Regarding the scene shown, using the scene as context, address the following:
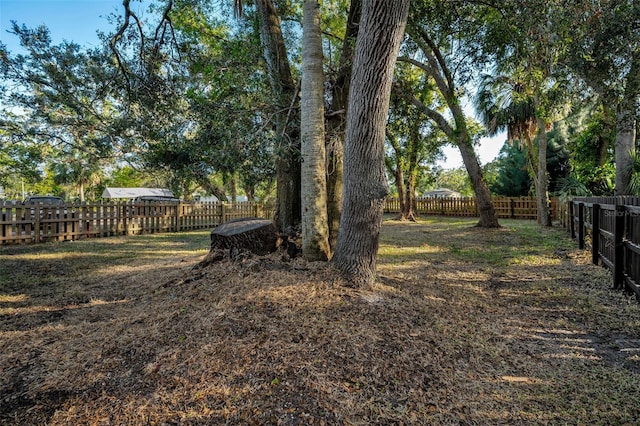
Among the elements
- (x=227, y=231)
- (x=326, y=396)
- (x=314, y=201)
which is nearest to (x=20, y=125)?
(x=227, y=231)

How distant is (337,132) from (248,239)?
2.26 meters

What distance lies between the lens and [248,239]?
16.3 ft

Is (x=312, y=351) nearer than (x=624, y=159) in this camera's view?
Yes

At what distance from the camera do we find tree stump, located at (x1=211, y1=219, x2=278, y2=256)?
495 centimetres

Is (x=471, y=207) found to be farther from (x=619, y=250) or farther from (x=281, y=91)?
(x=281, y=91)

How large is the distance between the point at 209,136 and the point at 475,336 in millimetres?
4264

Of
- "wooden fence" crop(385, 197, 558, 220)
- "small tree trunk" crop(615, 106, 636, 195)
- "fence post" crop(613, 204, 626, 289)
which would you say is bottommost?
"fence post" crop(613, 204, 626, 289)

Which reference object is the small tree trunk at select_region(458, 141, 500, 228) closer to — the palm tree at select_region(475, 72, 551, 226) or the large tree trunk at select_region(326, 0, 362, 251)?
the palm tree at select_region(475, 72, 551, 226)

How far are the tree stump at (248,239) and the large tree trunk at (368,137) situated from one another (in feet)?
5.07

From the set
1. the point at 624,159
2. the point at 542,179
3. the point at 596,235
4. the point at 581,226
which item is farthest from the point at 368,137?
the point at 542,179

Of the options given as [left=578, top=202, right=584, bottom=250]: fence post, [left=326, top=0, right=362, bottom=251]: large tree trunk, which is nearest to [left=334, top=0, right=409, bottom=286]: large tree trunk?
[left=326, top=0, right=362, bottom=251]: large tree trunk

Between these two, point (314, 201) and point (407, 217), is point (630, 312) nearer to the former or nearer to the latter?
point (314, 201)

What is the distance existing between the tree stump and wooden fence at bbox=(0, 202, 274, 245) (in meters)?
7.89

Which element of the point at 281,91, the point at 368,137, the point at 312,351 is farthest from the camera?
the point at 281,91
